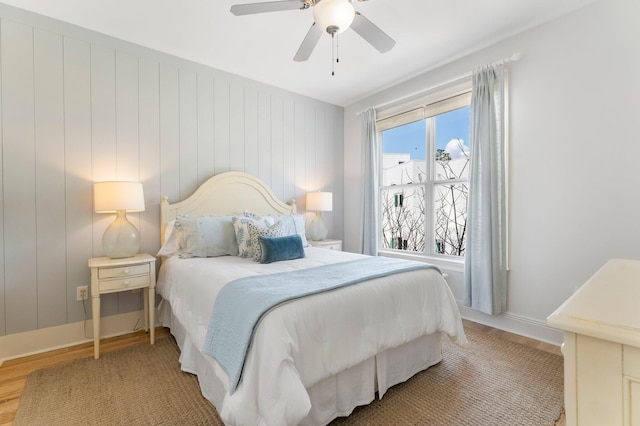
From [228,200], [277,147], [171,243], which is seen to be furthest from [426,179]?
[171,243]

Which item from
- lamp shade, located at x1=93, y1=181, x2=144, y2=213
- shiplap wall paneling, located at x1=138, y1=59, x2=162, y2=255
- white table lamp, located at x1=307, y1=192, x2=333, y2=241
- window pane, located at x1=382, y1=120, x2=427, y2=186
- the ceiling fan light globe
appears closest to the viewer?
the ceiling fan light globe

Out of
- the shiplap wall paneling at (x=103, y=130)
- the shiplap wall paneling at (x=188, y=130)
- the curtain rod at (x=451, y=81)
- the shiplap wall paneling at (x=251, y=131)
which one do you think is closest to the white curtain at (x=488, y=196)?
the curtain rod at (x=451, y=81)

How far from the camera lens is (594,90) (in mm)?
2299

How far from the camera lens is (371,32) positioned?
6.57ft

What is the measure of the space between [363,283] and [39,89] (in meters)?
2.96

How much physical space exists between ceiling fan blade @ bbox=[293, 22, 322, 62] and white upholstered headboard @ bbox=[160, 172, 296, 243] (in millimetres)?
1580

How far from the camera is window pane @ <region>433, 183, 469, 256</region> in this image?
3271mm

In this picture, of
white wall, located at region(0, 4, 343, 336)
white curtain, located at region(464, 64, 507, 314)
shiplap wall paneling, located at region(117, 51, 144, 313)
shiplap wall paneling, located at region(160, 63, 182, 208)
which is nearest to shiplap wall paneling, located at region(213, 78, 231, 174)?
white wall, located at region(0, 4, 343, 336)

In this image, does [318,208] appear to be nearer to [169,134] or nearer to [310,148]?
[310,148]

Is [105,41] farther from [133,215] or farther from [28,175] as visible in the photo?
[133,215]

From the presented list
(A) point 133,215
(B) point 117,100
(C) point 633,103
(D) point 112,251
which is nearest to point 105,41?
(B) point 117,100

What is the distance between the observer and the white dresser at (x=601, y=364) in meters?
0.56

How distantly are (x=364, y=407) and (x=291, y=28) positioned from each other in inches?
113

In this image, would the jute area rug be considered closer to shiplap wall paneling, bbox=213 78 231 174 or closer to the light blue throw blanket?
the light blue throw blanket
